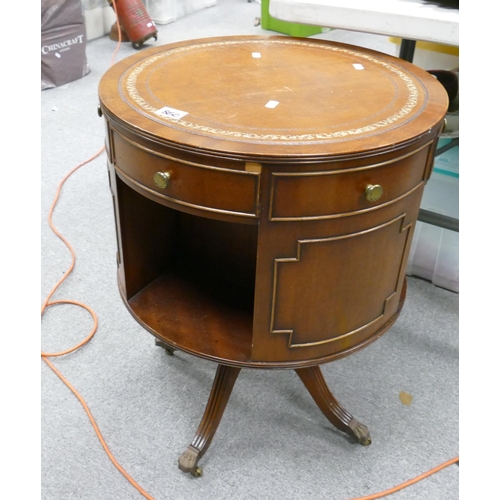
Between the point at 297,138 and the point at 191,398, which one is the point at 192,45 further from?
the point at 191,398

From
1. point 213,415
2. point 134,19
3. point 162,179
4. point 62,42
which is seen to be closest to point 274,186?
point 162,179

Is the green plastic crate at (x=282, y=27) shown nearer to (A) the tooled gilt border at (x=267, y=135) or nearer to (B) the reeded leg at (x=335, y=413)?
(A) the tooled gilt border at (x=267, y=135)

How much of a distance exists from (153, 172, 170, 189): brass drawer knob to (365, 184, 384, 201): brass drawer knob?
371 mm

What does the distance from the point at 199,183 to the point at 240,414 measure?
842 mm

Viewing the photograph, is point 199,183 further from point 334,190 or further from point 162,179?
point 334,190

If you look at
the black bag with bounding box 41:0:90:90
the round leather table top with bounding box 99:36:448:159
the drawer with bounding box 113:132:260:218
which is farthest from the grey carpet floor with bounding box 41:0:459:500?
the black bag with bounding box 41:0:90:90

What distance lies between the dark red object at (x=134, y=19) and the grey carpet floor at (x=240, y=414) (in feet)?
8.61

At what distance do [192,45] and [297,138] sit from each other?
658 mm

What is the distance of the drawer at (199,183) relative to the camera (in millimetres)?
995

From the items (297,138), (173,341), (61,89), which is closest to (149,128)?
(297,138)

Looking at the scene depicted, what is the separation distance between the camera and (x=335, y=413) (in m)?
1.51

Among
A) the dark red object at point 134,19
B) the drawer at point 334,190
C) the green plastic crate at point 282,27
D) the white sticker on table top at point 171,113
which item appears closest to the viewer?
the drawer at point 334,190

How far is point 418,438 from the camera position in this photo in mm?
1557

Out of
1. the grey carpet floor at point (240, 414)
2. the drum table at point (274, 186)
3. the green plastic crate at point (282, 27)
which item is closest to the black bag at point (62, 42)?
the green plastic crate at point (282, 27)
